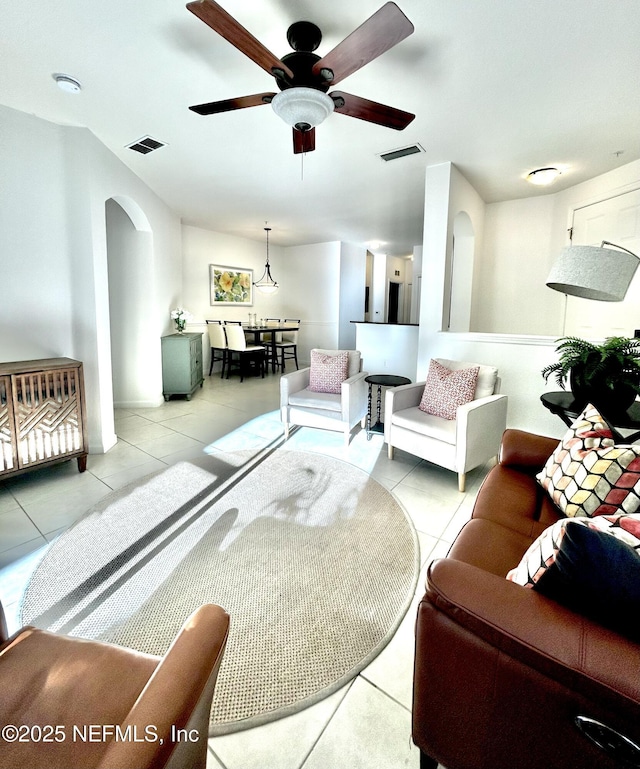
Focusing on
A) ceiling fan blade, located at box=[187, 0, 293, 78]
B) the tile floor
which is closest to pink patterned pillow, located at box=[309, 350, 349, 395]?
the tile floor

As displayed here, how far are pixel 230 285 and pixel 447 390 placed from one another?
220 inches

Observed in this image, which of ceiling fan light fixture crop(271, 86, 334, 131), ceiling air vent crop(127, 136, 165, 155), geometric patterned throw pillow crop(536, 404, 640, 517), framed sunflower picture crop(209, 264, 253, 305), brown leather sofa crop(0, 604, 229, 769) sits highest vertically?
ceiling air vent crop(127, 136, 165, 155)

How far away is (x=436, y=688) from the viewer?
87 centimetres

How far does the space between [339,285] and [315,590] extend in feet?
22.6

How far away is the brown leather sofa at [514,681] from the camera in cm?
67

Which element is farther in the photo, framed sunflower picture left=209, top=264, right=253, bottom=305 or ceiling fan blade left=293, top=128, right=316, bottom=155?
framed sunflower picture left=209, top=264, right=253, bottom=305

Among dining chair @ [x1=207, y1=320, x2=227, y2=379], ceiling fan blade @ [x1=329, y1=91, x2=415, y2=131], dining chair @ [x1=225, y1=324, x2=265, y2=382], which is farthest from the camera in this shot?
dining chair @ [x1=207, y1=320, x2=227, y2=379]

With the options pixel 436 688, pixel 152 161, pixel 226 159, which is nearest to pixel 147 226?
pixel 152 161

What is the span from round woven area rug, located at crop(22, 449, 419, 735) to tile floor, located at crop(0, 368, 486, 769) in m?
0.06

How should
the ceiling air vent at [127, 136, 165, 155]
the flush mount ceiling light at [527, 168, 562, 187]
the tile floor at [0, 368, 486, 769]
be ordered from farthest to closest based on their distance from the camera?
the flush mount ceiling light at [527, 168, 562, 187] → the ceiling air vent at [127, 136, 165, 155] → the tile floor at [0, 368, 486, 769]

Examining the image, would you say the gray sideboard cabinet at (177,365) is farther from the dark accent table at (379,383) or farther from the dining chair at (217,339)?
the dark accent table at (379,383)

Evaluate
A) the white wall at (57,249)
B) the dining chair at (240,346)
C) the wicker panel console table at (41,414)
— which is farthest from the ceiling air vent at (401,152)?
the dining chair at (240,346)

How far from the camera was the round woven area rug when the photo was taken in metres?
1.32

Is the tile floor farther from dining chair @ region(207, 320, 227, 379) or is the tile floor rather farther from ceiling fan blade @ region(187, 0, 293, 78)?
ceiling fan blade @ region(187, 0, 293, 78)
